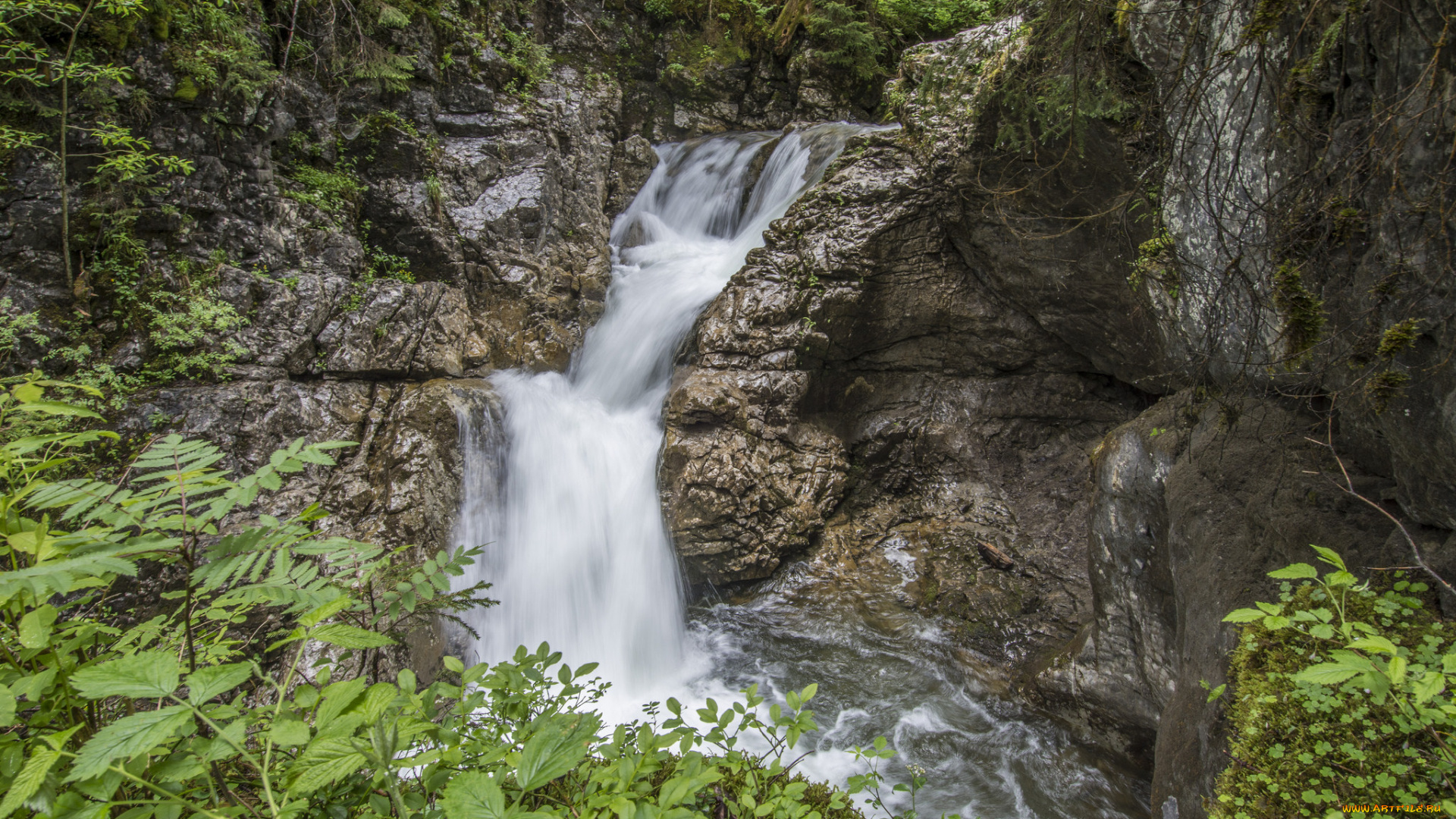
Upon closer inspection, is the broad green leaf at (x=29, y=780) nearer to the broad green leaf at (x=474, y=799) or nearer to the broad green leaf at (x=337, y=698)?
the broad green leaf at (x=337, y=698)

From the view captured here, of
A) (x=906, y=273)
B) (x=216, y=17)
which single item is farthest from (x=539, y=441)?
(x=216, y=17)

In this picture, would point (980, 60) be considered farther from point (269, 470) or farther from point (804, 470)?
point (269, 470)

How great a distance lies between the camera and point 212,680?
3.39 feet

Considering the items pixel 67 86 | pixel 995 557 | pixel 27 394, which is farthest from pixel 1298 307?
pixel 67 86

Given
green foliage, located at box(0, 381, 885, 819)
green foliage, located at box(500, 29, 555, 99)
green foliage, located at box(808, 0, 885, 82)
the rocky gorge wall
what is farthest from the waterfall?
green foliage, located at box(0, 381, 885, 819)

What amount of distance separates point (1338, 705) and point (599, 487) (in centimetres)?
579

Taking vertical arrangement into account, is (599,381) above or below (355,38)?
below

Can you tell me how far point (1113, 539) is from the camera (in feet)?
14.4

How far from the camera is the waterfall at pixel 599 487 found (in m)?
5.81

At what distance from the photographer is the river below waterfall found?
4.48 metres

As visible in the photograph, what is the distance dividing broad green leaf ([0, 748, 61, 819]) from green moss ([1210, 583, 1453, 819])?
9.26 feet

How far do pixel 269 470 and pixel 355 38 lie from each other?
8.18 m

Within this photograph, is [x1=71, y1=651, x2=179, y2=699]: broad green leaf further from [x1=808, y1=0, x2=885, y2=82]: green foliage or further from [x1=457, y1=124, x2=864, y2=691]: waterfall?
[x1=808, y1=0, x2=885, y2=82]: green foliage

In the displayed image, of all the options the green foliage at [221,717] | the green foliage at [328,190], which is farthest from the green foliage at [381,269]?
the green foliage at [221,717]
